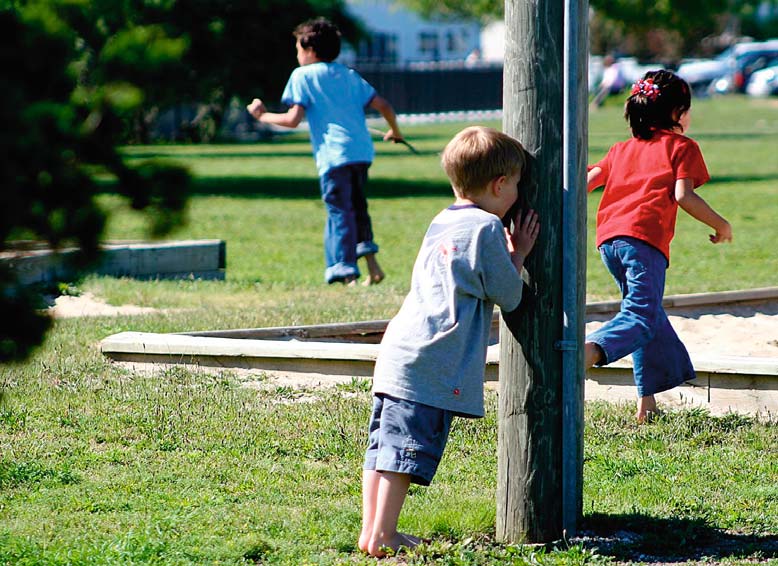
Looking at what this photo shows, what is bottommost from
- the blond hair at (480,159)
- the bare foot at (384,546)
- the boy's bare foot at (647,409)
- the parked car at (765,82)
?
the parked car at (765,82)

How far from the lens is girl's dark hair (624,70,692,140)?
5.62 metres

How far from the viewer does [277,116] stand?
8977 millimetres

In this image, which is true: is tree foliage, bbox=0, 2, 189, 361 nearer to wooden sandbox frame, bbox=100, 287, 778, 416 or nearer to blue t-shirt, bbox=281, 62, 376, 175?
wooden sandbox frame, bbox=100, 287, 778, 416

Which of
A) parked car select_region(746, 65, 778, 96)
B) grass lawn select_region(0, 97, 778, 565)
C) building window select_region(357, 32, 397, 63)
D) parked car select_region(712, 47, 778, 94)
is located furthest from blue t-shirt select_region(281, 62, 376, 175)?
building window select_region(357, 32, 397, 63)

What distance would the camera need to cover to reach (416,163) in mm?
26234

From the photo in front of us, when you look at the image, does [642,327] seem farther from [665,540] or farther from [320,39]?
[320,39]

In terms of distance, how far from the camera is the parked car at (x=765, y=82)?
5469 centimetres

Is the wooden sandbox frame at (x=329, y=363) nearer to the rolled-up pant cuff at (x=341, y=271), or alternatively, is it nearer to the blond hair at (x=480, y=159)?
the blond hair at (x=480, y=159)

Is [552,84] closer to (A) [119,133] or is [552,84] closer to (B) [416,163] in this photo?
(A) [119,133]

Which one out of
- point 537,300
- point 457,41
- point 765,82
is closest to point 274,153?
point 537,300

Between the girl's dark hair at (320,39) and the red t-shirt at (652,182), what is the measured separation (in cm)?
427

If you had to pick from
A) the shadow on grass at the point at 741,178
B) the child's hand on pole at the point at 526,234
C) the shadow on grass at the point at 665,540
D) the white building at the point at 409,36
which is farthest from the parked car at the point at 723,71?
the child's hand on pole at the point at 526,234

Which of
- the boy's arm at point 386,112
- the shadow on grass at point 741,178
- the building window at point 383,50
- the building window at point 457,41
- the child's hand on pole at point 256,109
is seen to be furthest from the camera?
the building window at point 457,41

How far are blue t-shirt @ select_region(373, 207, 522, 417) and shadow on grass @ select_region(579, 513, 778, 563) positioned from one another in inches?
25.7
